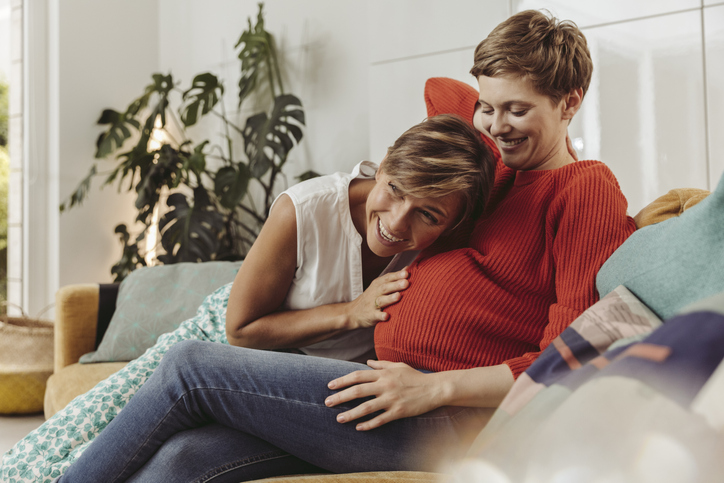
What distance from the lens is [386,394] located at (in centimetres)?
95

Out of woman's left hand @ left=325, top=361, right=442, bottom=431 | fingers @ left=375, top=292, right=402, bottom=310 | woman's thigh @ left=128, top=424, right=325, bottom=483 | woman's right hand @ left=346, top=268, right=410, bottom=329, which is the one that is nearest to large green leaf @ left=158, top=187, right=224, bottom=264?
woman's right hand @ left=346, top=268, right=410, bottom=329

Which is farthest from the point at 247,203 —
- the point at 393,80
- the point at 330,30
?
the point at 393,80

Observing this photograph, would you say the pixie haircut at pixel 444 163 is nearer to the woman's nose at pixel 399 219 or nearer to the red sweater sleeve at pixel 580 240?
the woman's nose at pixel 399 219

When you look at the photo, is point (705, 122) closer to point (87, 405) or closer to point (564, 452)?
point (564, 452)

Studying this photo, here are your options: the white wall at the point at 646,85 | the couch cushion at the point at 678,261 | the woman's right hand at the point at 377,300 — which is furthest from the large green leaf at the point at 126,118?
the couch cushion at the point at 678,261

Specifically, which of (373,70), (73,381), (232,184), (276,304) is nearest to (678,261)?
(276,304)

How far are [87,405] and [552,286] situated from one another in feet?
3.71

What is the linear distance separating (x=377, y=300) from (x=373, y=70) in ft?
4.32

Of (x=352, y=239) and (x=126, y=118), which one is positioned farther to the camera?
(x=126, y=118)

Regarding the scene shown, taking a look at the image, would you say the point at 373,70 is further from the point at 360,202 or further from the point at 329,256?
the point at 329,256

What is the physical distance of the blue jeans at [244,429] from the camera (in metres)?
0.96

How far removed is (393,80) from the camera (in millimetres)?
2193

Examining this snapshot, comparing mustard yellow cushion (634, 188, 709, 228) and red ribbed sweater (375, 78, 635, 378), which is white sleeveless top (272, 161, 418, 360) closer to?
red ribbed sweater (375, 78, 635, 378)

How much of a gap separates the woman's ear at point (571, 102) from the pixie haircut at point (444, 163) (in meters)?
0.18
